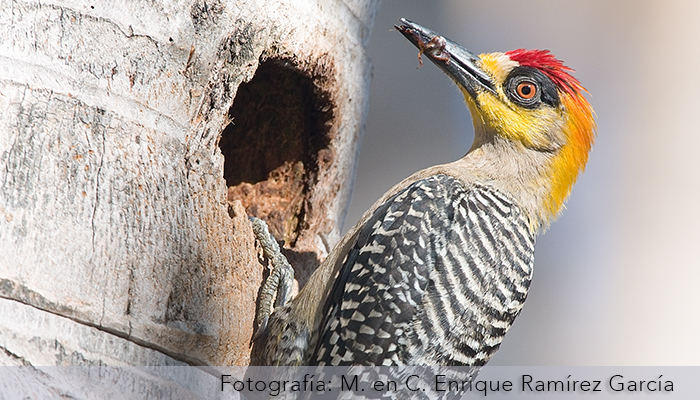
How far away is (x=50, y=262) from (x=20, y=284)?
118mm

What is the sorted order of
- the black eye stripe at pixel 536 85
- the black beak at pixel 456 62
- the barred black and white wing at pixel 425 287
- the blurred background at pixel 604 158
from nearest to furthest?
the barred black and white wing at pixel 425 287 → the black beak at pixel 456 62 → the black eye stripe at pixel 536 85 → the blurred background at pixel 604 158

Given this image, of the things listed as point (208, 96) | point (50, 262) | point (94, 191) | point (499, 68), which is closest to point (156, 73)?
point (208, 96)

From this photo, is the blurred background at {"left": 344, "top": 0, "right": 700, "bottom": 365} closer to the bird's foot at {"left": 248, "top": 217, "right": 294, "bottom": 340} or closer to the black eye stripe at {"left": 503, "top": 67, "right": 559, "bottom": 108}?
the black eye stripe at {"left": 503, "top": 67, "right": 559, "bottom": 108}

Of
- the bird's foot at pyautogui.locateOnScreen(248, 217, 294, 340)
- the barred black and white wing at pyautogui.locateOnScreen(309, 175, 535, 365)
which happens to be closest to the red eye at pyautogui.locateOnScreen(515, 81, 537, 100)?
the barred black and white wing at pyautogui.locateOnScreen(309, 175, 535, 365)

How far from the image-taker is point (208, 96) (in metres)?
2.85

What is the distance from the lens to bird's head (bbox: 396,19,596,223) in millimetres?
3848

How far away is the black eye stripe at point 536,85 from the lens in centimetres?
384

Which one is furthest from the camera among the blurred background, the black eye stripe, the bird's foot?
the blurred background

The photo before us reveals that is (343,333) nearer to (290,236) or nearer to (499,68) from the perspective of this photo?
(290,236)

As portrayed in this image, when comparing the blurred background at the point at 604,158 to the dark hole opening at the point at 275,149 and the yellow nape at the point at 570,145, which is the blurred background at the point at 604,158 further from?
the dark hole opening at the point at 275,149

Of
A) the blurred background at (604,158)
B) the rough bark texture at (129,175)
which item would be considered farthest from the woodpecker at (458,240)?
the blurred background at (604,158)

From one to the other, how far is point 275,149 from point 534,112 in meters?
1.50

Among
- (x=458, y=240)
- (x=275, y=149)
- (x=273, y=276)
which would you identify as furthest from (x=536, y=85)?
(x=273, y=276)

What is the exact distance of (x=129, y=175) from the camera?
232 cm
